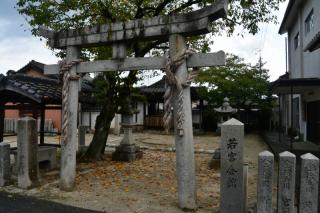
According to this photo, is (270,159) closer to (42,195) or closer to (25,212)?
(25,212)

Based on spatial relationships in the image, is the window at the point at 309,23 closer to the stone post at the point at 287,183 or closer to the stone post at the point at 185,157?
the stone post at the point at 185,157

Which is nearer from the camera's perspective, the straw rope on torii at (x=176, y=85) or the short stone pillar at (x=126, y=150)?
the straw rope on torii at (x=176, y=85)

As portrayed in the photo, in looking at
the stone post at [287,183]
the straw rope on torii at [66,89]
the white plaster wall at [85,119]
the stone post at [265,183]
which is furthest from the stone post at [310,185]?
the white plaster wall at [85,119]

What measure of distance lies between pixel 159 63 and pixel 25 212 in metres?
4.15

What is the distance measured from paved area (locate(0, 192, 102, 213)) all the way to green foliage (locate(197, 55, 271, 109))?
19.5 metres

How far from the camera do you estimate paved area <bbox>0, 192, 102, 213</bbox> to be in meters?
6.57

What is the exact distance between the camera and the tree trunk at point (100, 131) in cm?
1277

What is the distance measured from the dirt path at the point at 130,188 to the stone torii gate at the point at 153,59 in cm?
Result: 53

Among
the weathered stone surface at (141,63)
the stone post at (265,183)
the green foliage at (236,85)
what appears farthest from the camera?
the green foliage at (236,85)

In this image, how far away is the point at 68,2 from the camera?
36.3 ft

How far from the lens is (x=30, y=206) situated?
684 cm

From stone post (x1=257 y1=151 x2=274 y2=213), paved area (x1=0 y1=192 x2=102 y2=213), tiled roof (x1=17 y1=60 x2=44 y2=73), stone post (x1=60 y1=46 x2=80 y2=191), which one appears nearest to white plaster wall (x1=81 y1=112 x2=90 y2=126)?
tiled roof (x1=17 y1=60 x2=44 y2=73)

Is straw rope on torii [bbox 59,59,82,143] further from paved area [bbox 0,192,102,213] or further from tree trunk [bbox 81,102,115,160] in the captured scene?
tree trunk [bbox 81,102,115,160]

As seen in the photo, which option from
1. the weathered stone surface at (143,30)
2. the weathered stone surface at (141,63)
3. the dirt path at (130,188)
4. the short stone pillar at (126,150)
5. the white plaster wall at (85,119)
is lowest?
the dirt path at (130,188)
